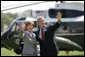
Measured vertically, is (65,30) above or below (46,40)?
below

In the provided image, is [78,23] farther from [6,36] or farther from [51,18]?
[6,36]

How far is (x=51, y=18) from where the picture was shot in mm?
14664

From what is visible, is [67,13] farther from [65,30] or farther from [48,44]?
[48,44]

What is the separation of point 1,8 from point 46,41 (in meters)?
1.02

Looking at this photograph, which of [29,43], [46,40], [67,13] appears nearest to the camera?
[29,43]

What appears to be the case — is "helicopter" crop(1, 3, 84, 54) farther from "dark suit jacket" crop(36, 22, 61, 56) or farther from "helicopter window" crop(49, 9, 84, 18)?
"dark suit jacket" crop(36, 22, 61, 56)

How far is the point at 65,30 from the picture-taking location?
14.8 m

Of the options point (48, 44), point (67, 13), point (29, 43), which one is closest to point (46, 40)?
point (48, 44)

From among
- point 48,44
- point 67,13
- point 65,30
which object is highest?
point 48,44

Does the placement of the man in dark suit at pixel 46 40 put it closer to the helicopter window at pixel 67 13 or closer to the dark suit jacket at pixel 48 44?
the dark suit jacket at pixel 48 44

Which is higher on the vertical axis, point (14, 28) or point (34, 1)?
point (34, 1)

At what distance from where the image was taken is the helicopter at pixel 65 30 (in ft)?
46.8

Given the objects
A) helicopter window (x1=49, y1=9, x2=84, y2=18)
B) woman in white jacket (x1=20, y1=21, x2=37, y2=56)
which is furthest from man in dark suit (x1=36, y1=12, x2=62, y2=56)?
helicopter window (x1=49, y1=9, x2=84, y2=18)

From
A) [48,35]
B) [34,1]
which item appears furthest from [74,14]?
[48,35]
